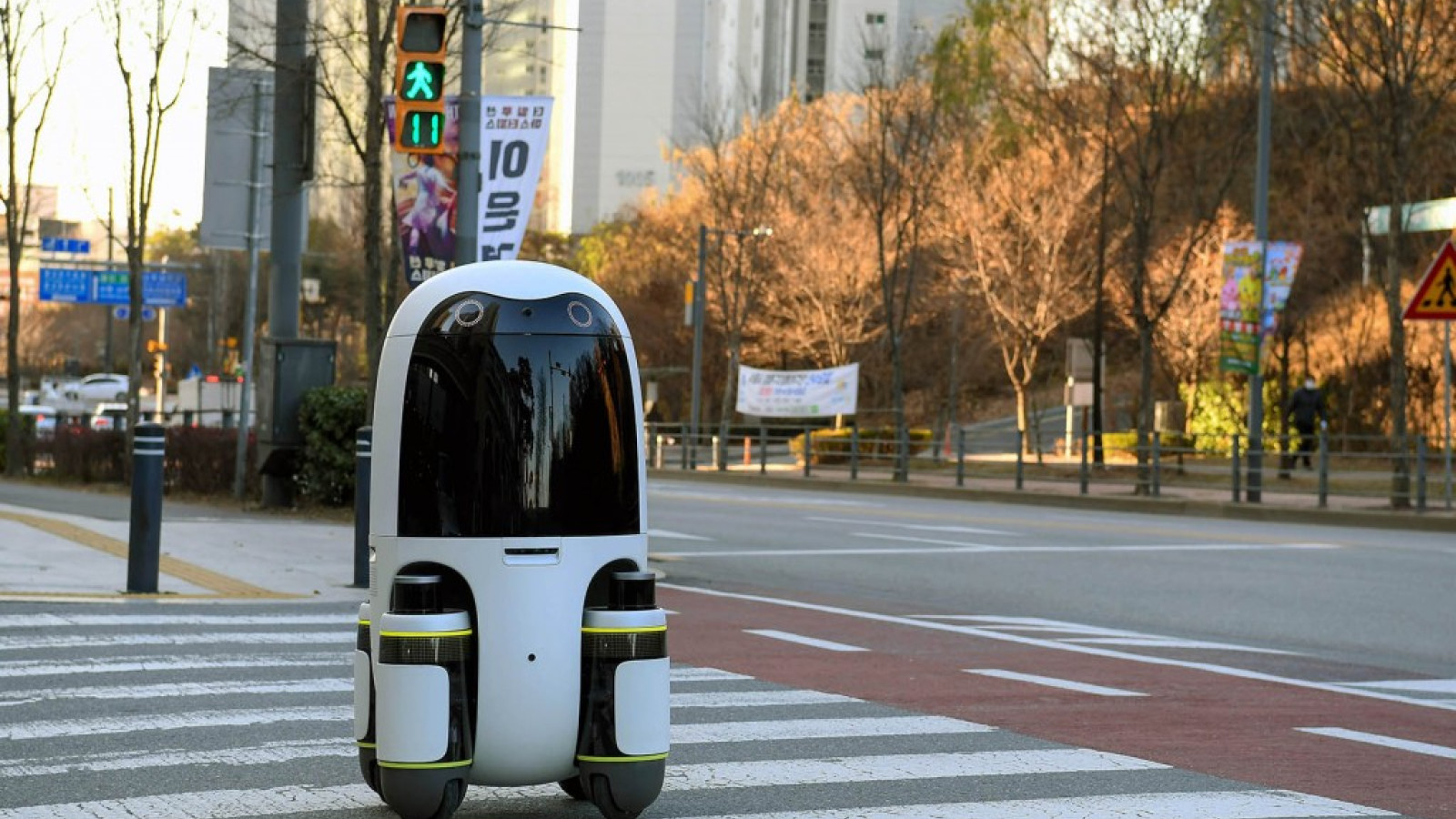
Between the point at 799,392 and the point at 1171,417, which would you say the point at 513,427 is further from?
the point at 1171,417

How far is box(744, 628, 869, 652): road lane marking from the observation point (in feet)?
39.9

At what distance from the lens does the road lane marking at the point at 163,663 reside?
396 inches

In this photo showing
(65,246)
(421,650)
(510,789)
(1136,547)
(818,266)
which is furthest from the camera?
(65,246)

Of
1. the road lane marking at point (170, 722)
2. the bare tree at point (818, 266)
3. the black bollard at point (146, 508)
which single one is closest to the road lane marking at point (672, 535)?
the black bollard at point (146, 508)

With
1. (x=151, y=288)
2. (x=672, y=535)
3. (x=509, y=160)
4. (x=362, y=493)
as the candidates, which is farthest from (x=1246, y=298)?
(x=151, y=288)

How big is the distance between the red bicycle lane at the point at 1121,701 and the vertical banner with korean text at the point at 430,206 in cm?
522

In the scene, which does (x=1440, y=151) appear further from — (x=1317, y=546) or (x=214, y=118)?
(x=214, y=118)

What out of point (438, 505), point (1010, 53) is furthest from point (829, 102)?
point (438, 505)

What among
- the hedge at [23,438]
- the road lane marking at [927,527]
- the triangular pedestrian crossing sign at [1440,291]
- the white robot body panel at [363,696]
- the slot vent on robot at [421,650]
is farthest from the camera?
the hedge at [23,438]

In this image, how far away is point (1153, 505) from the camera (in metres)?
31.5

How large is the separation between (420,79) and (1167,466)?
2214 cm

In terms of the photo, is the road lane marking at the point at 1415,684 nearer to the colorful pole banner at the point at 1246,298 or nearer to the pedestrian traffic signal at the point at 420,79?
the pedestrian traffic signal at the point at 420,79

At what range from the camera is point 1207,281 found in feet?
159

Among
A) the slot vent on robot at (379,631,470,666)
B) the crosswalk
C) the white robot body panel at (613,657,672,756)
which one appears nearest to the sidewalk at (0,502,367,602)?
the crosswalk
